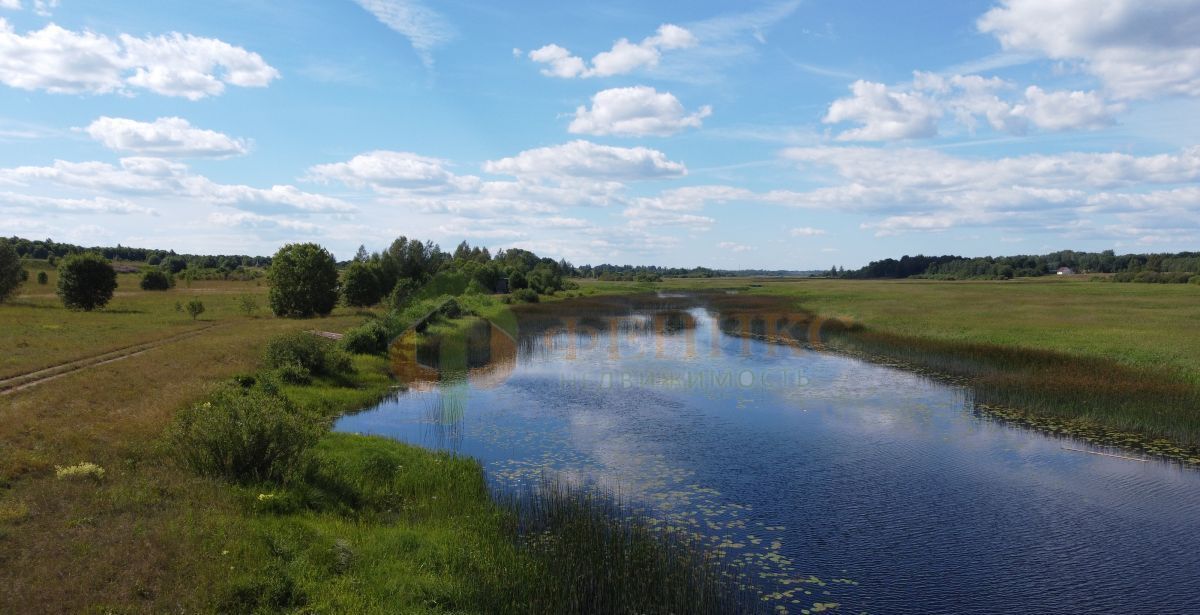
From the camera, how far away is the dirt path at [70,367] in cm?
2444

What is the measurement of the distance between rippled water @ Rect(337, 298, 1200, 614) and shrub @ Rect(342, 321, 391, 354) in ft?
28.2

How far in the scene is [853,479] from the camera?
20609 mm

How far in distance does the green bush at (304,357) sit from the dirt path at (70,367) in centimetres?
688

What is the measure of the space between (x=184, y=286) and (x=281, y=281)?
2678 inches

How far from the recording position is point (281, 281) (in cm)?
7000

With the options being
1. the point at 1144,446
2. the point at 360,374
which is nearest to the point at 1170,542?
the point at 1144,446

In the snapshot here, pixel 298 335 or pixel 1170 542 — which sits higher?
pixel 298 335

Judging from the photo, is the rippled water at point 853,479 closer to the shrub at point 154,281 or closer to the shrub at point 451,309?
the shrub at point 451,309

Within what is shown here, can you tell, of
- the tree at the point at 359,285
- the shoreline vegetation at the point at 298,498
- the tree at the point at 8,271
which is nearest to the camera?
the shoreline vegetation at the point at 298,498

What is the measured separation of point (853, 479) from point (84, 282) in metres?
73.7

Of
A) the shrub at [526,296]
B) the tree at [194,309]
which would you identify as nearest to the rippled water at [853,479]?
the tree at [194,309]

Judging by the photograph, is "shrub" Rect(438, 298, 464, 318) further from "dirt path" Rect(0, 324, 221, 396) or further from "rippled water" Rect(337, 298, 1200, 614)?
"rippled water" Rect(337, 298, 1200, 614)

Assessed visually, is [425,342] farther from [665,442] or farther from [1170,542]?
[1170,542]

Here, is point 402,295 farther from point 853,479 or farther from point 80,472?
point 853,479
